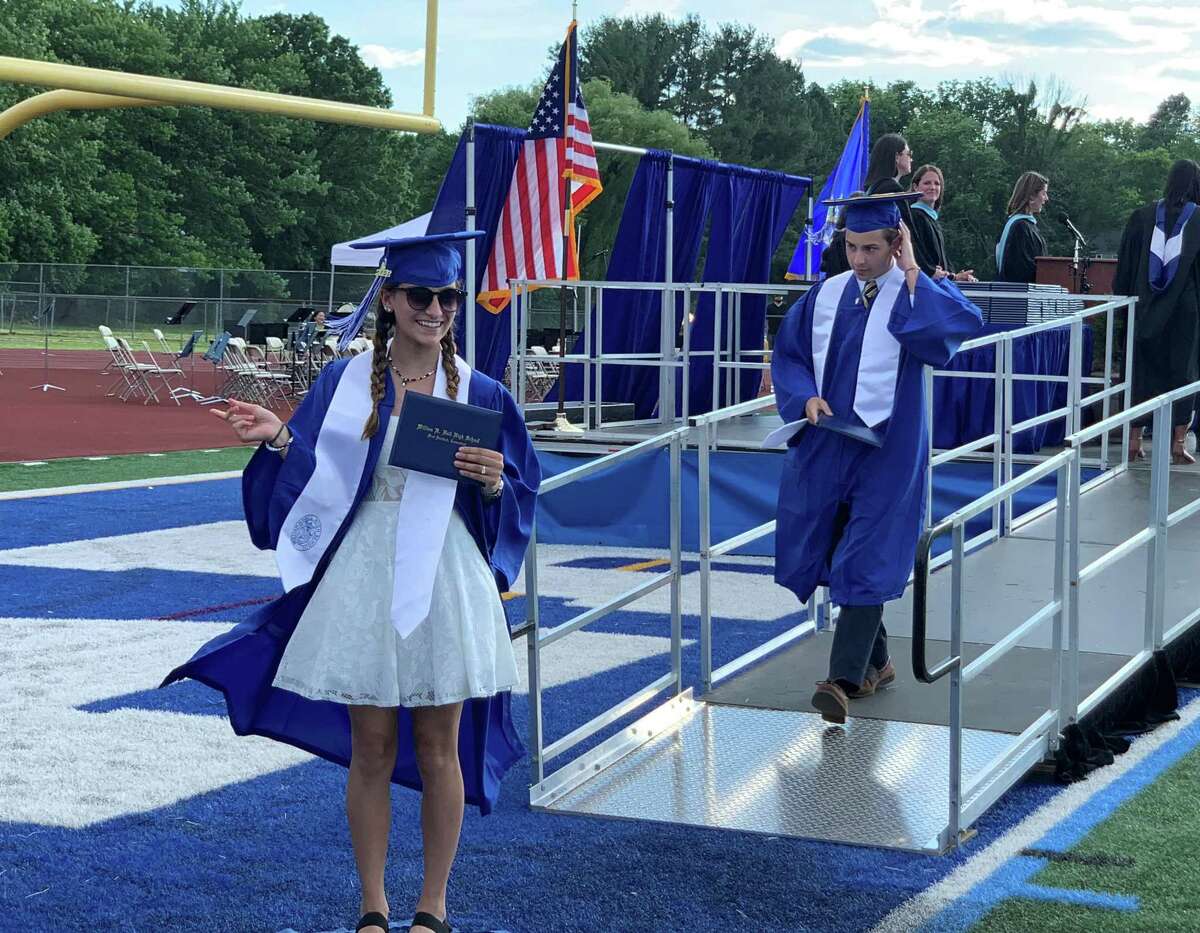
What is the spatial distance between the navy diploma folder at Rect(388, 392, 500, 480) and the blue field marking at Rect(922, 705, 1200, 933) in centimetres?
163

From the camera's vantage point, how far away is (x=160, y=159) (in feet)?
177

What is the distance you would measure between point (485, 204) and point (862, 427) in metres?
7.75

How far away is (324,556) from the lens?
12.0 feet

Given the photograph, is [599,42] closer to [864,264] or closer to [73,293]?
[73,293]

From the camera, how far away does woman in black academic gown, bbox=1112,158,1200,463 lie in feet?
33.2

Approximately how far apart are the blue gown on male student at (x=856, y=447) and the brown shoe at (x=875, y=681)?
50 centimetres

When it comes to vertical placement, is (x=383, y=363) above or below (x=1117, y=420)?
above

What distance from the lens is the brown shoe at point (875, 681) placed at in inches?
231

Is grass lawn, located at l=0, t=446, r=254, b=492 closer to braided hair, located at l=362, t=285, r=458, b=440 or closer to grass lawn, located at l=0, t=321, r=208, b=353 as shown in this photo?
braided hair, located at l=362, t=285, r=458, b=440

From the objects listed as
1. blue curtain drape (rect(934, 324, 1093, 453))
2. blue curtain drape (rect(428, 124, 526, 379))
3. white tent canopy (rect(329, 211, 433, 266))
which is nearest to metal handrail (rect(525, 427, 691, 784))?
blue curtain drape (rect(934, 324, 1093, 453))

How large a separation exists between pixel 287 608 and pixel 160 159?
175ft

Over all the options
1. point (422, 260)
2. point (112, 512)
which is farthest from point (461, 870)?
point (112, 512)

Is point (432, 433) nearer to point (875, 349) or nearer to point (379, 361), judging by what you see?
point (379, 361)

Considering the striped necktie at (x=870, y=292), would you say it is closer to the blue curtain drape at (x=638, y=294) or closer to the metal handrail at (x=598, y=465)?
the metal handrail at (x=598, y=465)
